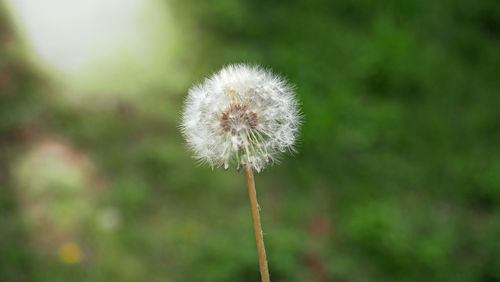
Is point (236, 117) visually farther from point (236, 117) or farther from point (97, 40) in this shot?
point (97, 40)

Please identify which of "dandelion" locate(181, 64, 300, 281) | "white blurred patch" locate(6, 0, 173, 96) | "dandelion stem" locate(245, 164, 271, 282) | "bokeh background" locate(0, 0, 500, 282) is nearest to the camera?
"dandelion stem" locate(245, 164, 271, 282)

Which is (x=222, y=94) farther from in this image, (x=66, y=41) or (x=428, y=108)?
(x=66, y=41)

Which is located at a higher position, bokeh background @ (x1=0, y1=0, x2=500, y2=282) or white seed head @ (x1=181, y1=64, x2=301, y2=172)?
bokeh background @ (x1=0, y1=0, x2=500, y2=282)

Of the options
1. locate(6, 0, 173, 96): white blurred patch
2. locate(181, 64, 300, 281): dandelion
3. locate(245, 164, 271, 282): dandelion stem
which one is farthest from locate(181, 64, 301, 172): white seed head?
locate(6, 0, 173, 96): white blurred patch

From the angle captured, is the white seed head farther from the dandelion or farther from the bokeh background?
the bokeh background

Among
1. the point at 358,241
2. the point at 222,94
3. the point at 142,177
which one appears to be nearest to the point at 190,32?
the point at 142,177

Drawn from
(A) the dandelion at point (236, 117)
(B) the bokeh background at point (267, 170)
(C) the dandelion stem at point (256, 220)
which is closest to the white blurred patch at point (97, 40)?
(B) the bokeh background at point (267, 170)

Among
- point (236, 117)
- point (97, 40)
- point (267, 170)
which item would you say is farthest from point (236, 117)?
point (97, 40)
